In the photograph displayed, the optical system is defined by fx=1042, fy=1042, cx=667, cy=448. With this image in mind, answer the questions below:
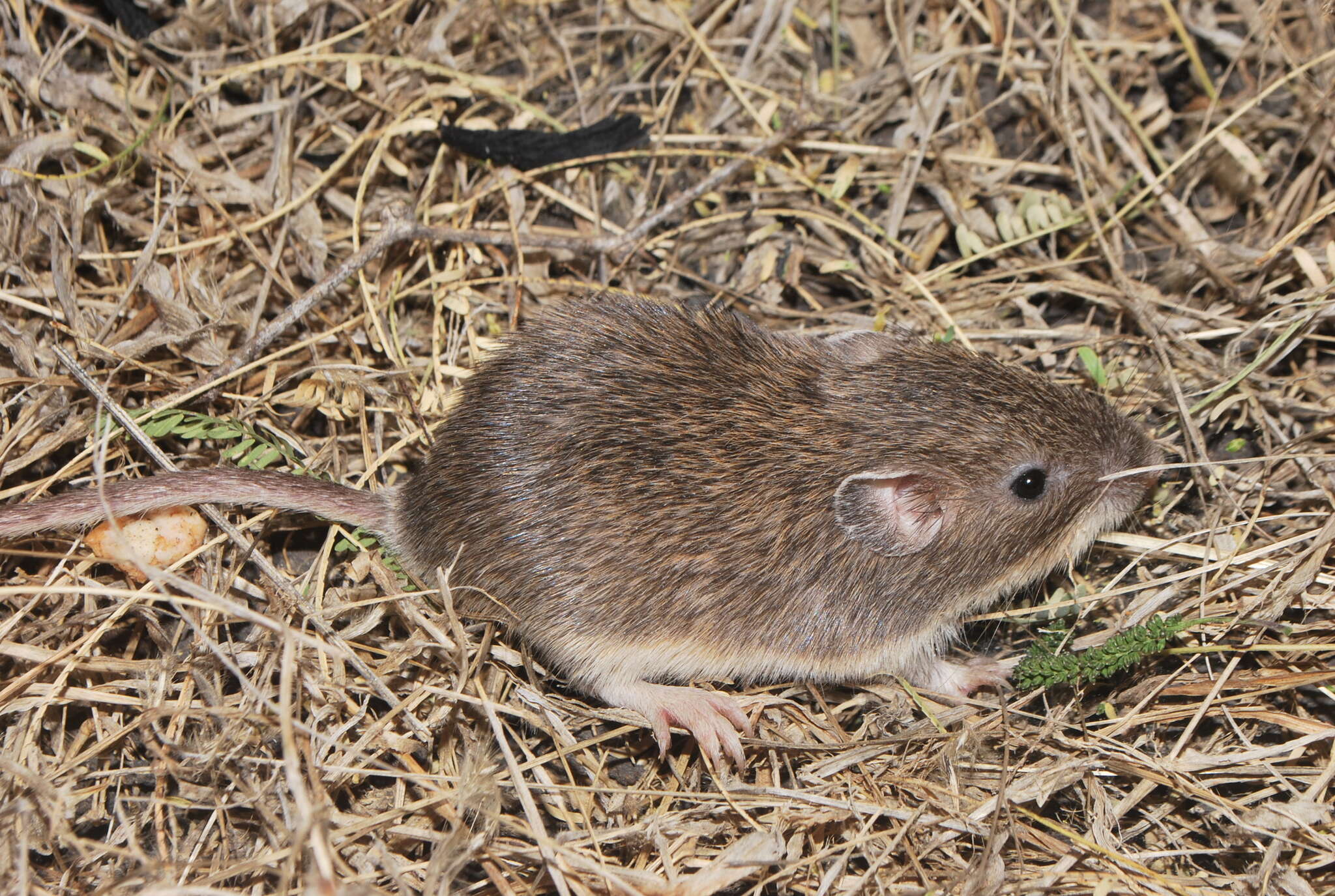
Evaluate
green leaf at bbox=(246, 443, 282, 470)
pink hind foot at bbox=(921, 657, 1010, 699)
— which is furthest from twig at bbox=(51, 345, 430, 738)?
pink hind foot at bbox=(921, 657, 1010, 699)

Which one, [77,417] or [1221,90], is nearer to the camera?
[77,417]

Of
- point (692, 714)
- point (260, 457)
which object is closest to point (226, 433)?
point (260, 457)

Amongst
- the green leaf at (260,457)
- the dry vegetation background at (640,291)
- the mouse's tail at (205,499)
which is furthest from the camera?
the green leaf at (260,457)

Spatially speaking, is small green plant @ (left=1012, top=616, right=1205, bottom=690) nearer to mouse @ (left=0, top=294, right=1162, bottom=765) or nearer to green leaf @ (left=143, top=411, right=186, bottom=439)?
mouse @ (left=0, top=294, right=1162, bottom=765)

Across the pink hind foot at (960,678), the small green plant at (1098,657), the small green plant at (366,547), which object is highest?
the small green plant at (1098,657)

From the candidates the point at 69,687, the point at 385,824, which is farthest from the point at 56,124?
the point at 385,824

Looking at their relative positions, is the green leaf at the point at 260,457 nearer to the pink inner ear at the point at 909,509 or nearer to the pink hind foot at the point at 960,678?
the pink inner ear at the point at 909,509

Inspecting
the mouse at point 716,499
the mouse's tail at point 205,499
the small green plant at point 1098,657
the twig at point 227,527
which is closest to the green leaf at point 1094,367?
the mouse at point 716,499

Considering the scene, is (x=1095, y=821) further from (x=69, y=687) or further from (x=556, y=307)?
(x=69, y=687)
